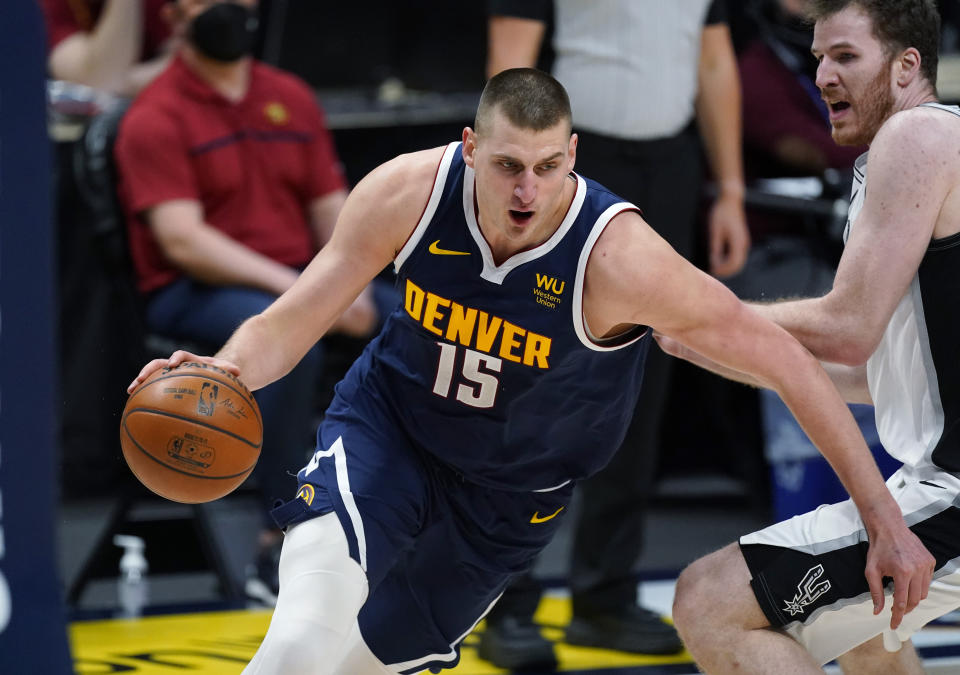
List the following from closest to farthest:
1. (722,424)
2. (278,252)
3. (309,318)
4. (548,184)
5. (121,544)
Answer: (548,184) → (309,318) → (278,252) → (121,544) → (722,424)

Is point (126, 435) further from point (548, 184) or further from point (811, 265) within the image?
point (811, 265)

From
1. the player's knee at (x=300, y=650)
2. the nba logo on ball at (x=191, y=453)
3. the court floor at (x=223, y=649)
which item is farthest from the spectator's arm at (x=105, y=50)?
the player's knee at (x=300, y=650)

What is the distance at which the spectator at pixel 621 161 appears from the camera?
4.38 m

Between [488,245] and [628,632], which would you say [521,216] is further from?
[628,632]

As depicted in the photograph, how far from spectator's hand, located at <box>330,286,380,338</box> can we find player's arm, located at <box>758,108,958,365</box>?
2473mm

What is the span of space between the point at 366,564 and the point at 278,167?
8.30 ft

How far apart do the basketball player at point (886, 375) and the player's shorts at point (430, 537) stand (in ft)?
1.72

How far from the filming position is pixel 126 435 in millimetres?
3057

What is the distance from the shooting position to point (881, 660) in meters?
3.25

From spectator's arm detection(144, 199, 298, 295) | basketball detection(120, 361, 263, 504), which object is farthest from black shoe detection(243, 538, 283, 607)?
basketball detection(120, 361, 263, 504)

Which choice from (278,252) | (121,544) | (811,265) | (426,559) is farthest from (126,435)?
(811,265)

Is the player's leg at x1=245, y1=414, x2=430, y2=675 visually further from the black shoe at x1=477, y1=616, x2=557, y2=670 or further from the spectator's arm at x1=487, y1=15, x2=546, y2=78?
the spectator's arm at x1=487, y1=15, x2=546, y2=78

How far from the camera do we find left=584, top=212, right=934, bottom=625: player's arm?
9.53 feet

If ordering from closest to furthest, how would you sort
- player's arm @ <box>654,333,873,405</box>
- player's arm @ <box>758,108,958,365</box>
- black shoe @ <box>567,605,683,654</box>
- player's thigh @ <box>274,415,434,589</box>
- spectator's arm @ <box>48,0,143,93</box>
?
1. player's arm @ <box>758,108,958,365</box>
2. player's thigh @ <box>274,415,434,589</box>
3. player's arm @ <box>654,333,873,405</box>
4. black shoe @ <box>567,605,683,654</box>
5. spectator's arm @ <box>48,0,143,93</box>
